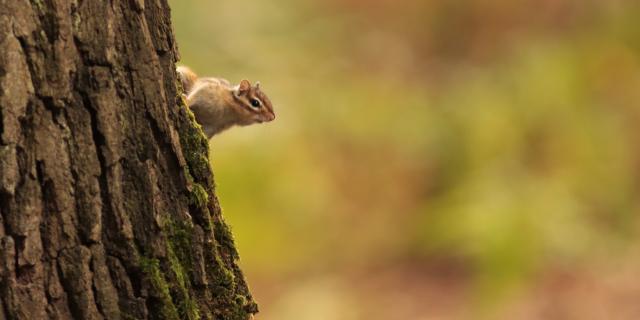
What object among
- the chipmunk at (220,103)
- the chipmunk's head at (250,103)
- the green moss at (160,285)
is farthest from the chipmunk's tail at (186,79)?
the green moss at (160,285)

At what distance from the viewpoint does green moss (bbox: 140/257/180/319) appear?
268cm

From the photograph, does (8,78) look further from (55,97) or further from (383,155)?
(383,155)

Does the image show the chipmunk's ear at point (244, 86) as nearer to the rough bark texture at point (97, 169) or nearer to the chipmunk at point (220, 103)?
the chipmunk at point (220, 103)

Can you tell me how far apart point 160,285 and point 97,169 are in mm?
368

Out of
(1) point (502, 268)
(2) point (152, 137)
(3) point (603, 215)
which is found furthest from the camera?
(3) point (603, 215)

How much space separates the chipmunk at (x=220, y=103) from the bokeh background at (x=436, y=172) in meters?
4.32

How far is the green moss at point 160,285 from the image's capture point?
105 inches

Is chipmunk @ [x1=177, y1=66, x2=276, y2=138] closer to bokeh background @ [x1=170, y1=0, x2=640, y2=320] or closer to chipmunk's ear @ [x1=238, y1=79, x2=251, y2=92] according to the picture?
chipmunk's ear @ [x1=238, y1=79, x2=251, y2=92]

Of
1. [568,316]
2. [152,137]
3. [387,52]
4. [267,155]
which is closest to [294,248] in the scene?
[267,155]

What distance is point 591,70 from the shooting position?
10.6 metres

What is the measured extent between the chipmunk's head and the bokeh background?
168 inches

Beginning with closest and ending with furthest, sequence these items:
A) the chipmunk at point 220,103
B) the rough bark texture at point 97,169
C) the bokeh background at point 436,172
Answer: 1. the rough bark texture at point 97,169
2. the chipmunk at point 220,103
3. the bokeh background at point 436,172

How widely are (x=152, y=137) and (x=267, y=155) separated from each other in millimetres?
6867

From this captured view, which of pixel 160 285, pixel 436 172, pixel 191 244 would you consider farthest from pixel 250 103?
pixel 436 172
